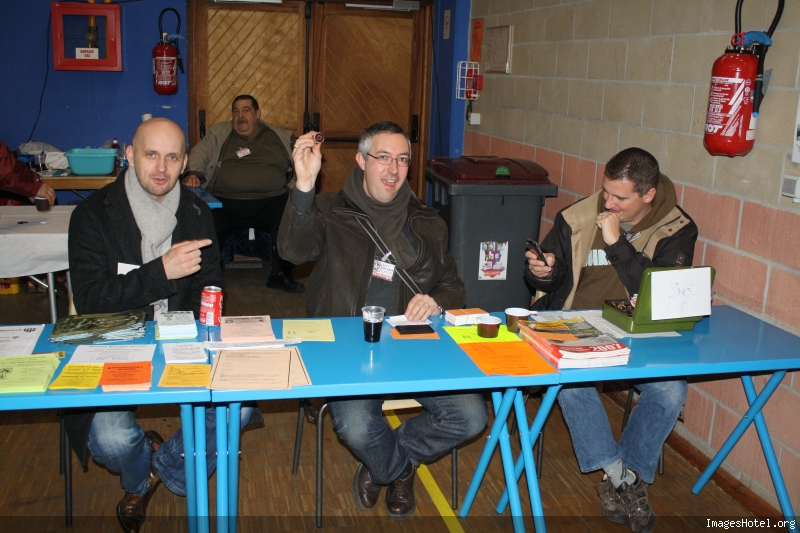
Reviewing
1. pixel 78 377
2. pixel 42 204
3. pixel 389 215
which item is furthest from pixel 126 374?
pixel 42 204

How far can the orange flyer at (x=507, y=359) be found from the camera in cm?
199

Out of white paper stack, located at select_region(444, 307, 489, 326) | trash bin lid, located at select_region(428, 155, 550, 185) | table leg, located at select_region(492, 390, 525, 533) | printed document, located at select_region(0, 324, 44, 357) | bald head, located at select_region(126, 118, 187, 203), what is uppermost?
bald head, located at select_region(126, 118, 187, 203)

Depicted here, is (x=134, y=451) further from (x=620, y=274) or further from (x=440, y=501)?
(x=620, y=274)

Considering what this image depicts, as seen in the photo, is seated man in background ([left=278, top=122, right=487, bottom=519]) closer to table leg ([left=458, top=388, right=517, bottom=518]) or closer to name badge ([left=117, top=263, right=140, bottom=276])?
table leg ([left=458, top=388, right=517, bottom=518])

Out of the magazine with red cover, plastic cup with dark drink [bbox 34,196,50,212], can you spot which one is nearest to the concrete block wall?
the magazine with red cover

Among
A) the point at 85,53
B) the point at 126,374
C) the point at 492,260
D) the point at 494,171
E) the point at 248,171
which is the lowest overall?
the point at 492,260

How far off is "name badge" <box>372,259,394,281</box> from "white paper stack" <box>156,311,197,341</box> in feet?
2.30

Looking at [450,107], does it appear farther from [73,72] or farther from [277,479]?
[277,479]

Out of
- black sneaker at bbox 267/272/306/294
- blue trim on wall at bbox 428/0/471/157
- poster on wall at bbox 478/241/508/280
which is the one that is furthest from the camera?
blue trim on wall at bbox 428/0/471/157

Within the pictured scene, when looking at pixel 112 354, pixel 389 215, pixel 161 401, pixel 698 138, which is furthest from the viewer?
pixel 698 138

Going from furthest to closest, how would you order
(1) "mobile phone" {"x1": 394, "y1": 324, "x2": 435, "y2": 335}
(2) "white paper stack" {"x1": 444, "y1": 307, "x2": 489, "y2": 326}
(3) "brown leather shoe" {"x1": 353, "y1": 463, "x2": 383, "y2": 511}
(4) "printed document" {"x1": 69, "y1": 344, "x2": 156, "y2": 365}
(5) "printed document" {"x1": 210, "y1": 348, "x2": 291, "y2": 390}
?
1. (3) "brown leather shoe" {"x1": 353, "y1": 463, "x2": 383, "y2": 511}
2. (2) "white paper stack" {"x1": 444, "y1": 307, "x2": 489, "y2": 326}
3. (1) "mobile phone" {"x1": 394, "y1": 324, "x2": 435, "y2": 335}
4. (4) "printed document" {"x1": 69, "y1": 344, "x2": 156, "y2": 365}
5. (5) "printed document" {"x1": 210, "y1": 348, "x2": 291, "y2": 390}

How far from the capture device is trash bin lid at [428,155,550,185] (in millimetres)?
3975

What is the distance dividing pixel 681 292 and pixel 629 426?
1.96ft

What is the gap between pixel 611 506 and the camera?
2.57 metres
